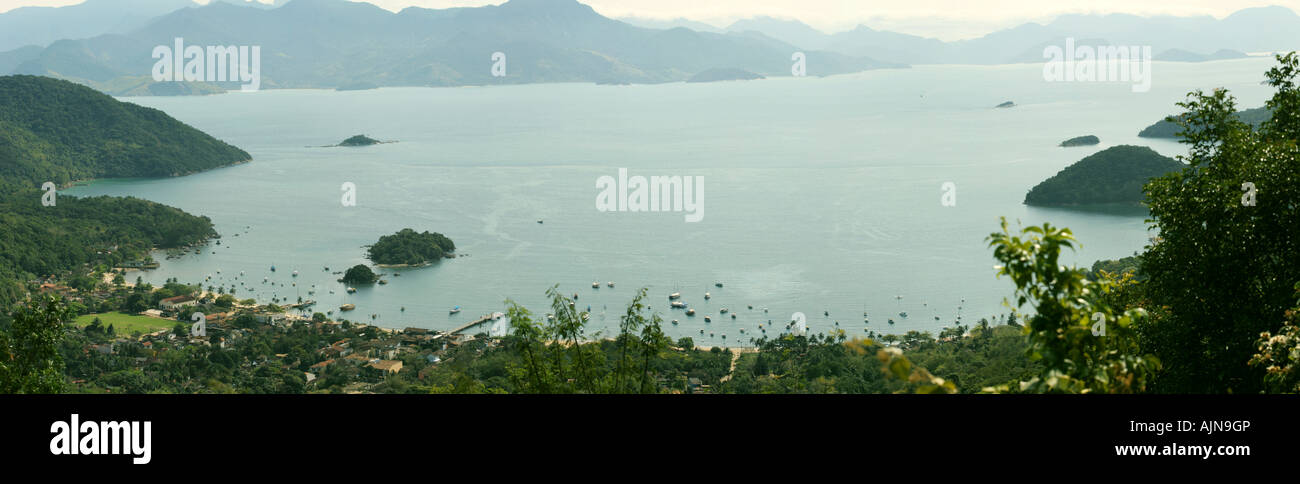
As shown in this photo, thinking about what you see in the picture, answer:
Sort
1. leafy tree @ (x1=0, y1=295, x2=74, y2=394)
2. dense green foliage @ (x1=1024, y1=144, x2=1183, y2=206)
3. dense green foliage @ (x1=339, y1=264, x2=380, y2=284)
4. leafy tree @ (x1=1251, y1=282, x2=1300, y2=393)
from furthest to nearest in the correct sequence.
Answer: dense green foliage @ (x1=1024, y1=144, x2=1183, y2=206) < dense green foliage @ (x1=339, y1=264, x2=380, y2=284) < leafy tree @ (x1=0, y1=295, x2=74, y2=394) < leafy tree @ (x1=1251, y1=282, x2=1300, y2=393)

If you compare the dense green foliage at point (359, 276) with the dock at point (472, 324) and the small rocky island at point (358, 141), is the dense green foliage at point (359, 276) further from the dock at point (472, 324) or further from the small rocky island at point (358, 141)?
the small rocky island at point (358, 141)

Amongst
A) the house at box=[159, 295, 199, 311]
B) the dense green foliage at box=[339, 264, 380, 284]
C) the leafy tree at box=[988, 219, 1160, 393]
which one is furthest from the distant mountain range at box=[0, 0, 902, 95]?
the leafy tree at box=[988, 219, 1160, 393]

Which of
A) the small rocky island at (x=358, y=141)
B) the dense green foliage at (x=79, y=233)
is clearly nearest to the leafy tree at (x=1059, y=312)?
the dense green foliage at (x=79, y=233)

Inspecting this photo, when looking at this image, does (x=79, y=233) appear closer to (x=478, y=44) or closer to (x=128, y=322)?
(x=128, y=322)

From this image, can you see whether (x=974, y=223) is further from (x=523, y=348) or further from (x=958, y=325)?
(x=523, y=348)

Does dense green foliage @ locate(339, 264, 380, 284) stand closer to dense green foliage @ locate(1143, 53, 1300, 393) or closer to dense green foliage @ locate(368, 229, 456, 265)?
dense green foliage @ locate(368, 229, 456, 265)

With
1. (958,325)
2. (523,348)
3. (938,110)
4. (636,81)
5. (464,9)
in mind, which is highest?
(464,9)
